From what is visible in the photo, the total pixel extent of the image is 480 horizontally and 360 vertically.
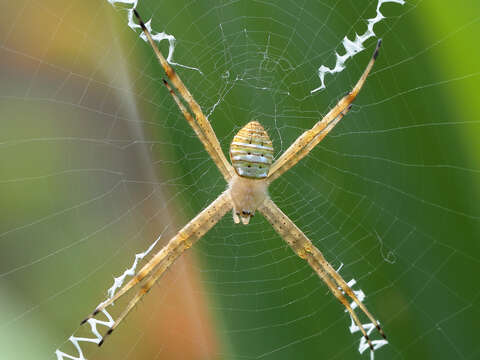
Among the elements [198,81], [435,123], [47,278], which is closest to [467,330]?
[435,123]

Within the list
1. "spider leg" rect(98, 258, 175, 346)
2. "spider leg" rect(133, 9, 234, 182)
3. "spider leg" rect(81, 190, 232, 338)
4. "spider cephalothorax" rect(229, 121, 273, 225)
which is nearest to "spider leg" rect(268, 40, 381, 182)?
"spider cephalothorax" rect(229, 121, 273, 225)

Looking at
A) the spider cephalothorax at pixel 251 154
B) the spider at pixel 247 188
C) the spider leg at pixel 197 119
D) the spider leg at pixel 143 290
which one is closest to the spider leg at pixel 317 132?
the spider at pixel 247 188

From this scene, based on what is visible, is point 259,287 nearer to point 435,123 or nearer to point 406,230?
point 406,230

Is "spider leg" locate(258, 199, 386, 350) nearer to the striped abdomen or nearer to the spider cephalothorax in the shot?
the spider cephalothorax

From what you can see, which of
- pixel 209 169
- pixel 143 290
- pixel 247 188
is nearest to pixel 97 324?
pixel 143 290

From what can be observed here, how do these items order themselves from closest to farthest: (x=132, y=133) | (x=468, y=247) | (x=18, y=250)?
(x=468, y=247), (x=18, y=250), (x=132, y=133)

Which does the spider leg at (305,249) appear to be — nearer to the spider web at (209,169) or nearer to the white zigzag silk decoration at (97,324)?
the spider web at (209,169)
